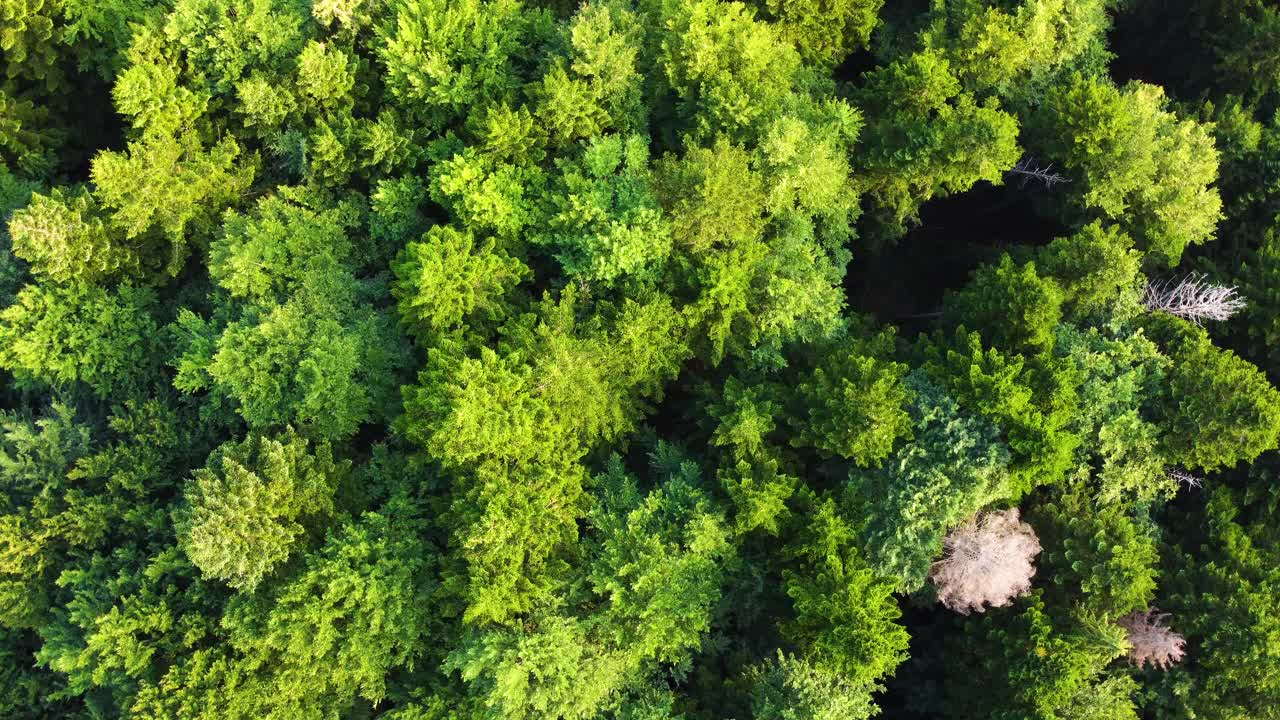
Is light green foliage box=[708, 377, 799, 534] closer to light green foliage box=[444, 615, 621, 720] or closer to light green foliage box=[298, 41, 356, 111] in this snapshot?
light green foliage box=[444, 615, 621, 720]

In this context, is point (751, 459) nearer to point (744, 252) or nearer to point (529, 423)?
point (744, 252)

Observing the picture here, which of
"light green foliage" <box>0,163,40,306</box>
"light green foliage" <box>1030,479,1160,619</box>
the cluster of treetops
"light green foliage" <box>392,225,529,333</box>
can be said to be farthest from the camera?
"light green foliage" <box>0,163,40,306</box>

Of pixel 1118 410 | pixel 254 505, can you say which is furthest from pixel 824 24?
pixel 254 505

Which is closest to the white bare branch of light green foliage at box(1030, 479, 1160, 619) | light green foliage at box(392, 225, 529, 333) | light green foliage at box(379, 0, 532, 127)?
light green foliage at box(1030, 479, 1160, 619)

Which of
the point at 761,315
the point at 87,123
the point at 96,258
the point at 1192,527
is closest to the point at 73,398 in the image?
the point at 96,258

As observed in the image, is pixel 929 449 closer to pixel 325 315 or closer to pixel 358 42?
pixel 325 315
